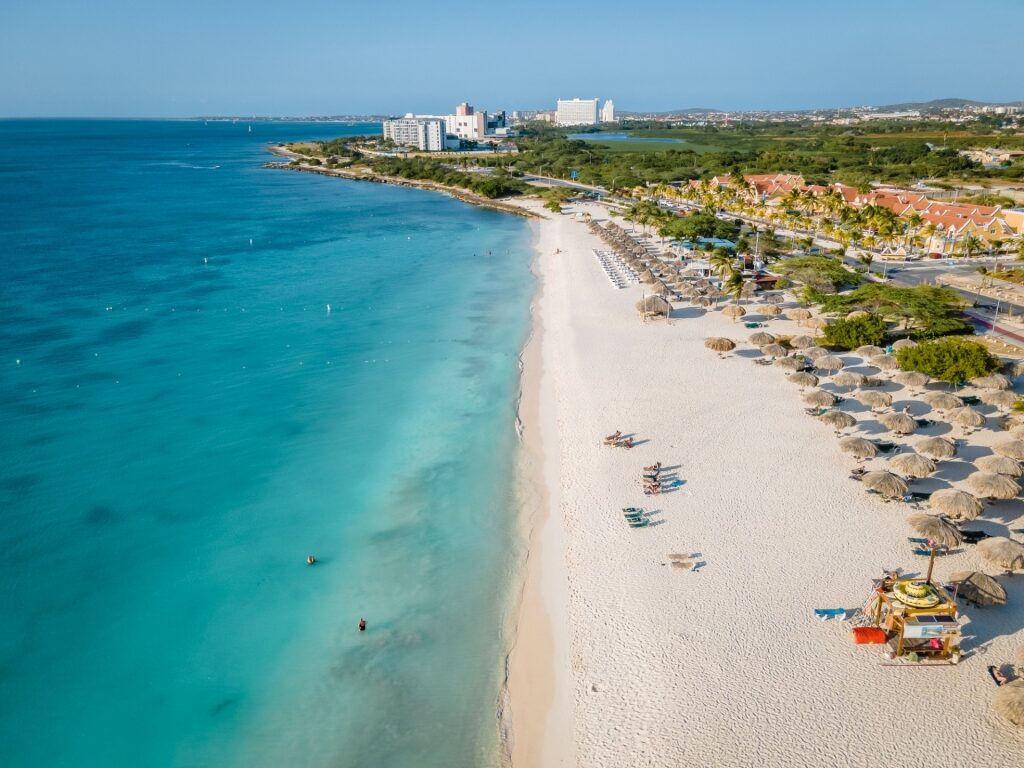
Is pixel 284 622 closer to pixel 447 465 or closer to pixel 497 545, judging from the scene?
A: pixel 497 545

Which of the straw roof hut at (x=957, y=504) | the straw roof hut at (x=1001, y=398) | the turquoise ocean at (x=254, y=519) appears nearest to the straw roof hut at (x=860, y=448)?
the straw roof hut at (x=957, y=504)

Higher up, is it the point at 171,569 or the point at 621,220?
the point at 621,220

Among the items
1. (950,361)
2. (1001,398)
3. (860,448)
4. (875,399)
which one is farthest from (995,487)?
(950,361)

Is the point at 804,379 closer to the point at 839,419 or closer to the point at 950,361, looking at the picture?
the point at 839,419

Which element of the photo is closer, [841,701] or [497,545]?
[841,701]

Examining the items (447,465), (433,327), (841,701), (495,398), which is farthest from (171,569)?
(433,327)

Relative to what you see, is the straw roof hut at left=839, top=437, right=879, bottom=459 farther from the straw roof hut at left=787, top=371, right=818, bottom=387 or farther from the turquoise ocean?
the turquoise ocean

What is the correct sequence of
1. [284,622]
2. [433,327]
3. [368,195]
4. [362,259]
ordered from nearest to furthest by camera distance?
[284,622]
[433,327]
[362,259]
[368,195]

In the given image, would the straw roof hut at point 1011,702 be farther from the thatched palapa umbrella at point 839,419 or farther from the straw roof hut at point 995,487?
the thatched palapa umbrella at point 839,419
